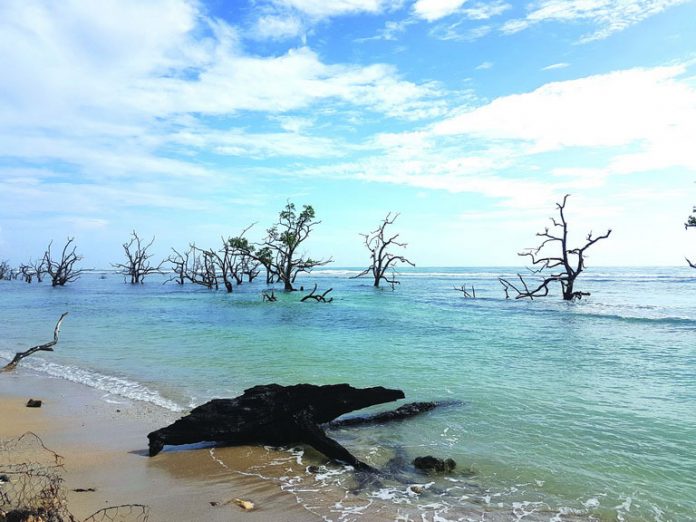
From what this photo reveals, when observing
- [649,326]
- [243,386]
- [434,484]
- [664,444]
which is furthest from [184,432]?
[649,326]

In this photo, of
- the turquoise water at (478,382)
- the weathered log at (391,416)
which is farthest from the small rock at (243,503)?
the weathered log at (391,416)

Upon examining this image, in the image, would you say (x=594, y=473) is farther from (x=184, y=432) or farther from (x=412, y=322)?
(x=412, y=322)

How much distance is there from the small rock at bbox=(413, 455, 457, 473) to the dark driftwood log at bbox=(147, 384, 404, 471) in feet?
3.36

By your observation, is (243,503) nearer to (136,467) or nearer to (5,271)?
(136,467)

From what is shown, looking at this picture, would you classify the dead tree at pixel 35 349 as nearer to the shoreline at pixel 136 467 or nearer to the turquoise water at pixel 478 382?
the shoreline at pixel 136 467

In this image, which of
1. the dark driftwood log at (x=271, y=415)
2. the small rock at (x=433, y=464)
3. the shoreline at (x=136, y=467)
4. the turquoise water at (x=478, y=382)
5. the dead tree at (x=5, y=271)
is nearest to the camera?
the shoreline at (x=136, y=467)

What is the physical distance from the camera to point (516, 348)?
14.3 metres

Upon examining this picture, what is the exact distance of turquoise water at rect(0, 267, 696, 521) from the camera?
5188 millimetres

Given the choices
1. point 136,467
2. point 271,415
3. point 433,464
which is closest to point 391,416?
point 433,464

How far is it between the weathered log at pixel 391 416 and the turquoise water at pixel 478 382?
0.86ft

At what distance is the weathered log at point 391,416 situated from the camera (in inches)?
295

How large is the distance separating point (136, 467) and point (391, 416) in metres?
3.78

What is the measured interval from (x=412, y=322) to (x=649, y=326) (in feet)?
30.2

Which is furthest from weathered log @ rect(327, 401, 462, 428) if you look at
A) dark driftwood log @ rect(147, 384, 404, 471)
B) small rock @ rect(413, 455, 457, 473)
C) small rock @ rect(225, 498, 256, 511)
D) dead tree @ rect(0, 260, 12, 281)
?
dead tree @ rect(0, 260, 12, 281)
